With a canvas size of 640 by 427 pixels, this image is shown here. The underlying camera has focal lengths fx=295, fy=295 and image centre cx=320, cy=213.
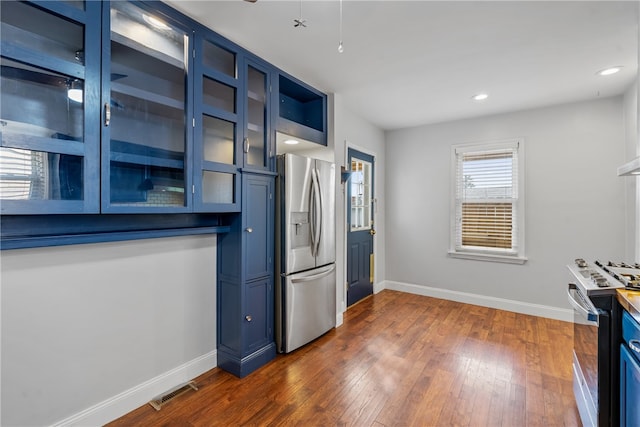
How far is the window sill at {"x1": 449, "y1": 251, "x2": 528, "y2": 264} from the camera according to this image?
3.90 metres

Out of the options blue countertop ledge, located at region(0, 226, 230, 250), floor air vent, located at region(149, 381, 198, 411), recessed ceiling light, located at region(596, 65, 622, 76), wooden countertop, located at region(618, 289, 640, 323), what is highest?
recessed ceiling light, located at region(596, 65, 622, 76)

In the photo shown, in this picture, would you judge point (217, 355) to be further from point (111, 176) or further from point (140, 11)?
point (140, 11)

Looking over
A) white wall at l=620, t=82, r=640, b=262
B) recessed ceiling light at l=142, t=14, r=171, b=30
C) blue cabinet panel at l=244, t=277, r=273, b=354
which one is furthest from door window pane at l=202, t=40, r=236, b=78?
white wall at l=620, t=82, r=640, b=262

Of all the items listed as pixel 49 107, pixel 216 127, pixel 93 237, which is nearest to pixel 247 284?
pixel 93 237

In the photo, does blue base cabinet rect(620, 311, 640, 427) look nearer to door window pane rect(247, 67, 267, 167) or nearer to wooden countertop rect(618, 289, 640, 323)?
wooden countertop rect(618, 289, 640, 323)

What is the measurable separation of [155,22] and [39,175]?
1.18 m

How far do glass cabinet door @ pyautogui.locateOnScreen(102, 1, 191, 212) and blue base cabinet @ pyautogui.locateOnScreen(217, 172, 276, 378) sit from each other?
0.57 meters

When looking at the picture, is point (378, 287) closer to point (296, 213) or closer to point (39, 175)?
point (296, 213)

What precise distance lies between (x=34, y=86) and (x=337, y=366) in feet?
9.03

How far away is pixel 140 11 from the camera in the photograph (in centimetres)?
183

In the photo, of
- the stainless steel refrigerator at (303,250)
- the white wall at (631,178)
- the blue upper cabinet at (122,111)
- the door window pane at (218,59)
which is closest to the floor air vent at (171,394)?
the stainless steel refrigerator at (303,250)

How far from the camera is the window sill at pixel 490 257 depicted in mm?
3898

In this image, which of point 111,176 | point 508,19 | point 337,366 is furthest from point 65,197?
point 508,19

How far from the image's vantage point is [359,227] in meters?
4.39
